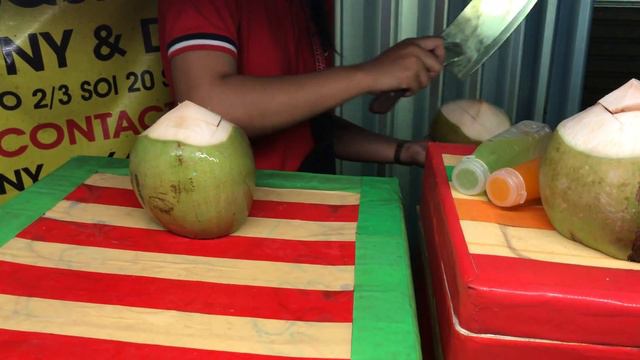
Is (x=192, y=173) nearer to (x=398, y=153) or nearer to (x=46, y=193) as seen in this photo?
(x=46, y=193)

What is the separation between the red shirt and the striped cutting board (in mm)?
237

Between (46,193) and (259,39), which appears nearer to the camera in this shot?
(46,193)

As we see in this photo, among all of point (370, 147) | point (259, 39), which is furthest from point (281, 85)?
point (370, 147)

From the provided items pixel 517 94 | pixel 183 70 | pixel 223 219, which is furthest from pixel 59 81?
pixel 517 94

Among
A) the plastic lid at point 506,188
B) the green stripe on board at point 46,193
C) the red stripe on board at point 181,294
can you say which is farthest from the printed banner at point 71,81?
the plastic lid at point 506,188

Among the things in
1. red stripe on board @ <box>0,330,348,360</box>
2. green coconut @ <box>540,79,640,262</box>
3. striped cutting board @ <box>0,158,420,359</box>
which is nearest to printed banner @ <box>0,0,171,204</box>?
striped cutting board @ <box>0,158,420,359</box>

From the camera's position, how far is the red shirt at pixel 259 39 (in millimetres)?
1078

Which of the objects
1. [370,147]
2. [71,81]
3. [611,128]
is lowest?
[370,147]

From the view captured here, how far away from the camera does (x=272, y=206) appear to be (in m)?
1.02

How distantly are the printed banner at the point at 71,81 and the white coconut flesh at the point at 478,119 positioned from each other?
0.85m

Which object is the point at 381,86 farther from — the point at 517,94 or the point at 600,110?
the point at 517,94

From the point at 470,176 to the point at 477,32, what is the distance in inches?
15.0

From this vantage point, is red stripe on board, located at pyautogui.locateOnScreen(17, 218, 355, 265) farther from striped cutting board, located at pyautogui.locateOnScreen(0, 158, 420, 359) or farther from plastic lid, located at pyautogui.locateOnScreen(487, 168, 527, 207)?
plastic lid, located at pyautogui.locateOnScreen(487, 168, 527, 207)

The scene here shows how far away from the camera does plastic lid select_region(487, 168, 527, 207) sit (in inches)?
32.0
